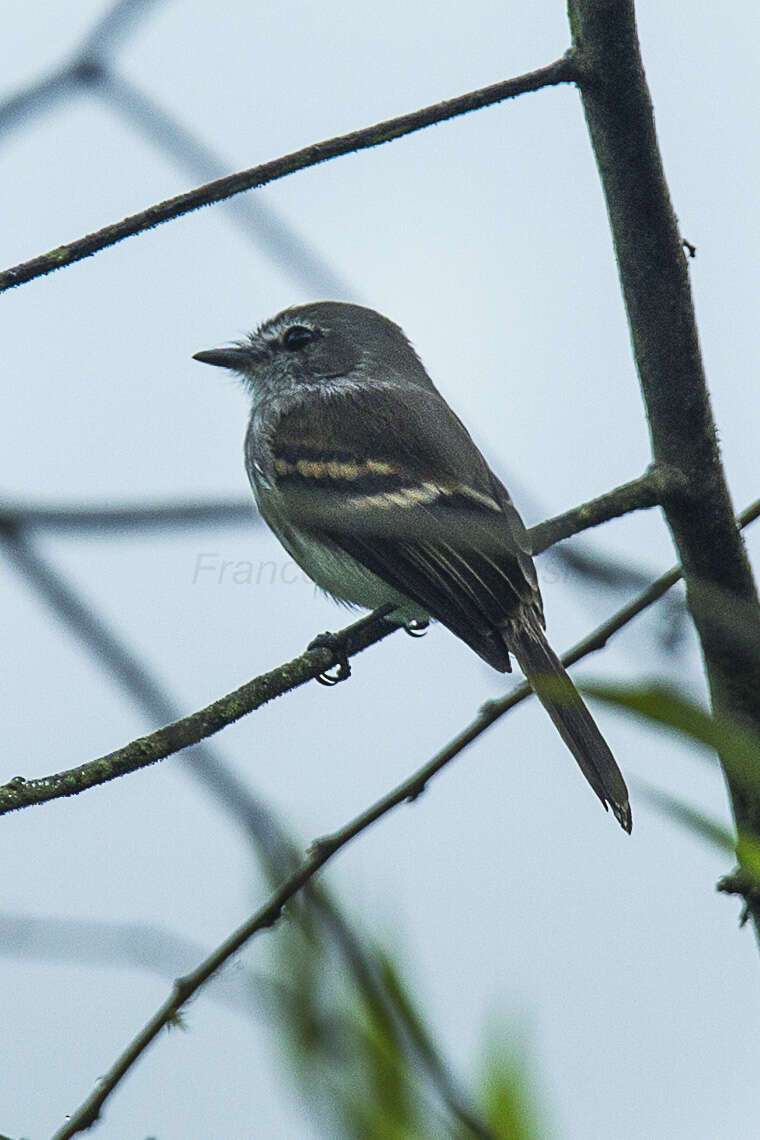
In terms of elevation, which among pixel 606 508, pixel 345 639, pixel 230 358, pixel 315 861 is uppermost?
pixel 230 358

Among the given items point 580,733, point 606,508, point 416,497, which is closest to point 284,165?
point 606,508

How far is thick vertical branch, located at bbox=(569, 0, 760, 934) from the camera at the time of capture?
9.21ft

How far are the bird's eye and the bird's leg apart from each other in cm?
197

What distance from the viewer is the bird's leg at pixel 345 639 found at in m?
4.60

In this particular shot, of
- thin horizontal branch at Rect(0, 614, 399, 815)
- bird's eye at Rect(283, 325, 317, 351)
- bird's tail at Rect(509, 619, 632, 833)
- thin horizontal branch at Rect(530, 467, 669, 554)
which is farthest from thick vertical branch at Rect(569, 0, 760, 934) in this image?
bird's eye at Rect(283, 325, 317, 351)

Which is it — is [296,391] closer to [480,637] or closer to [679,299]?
[480,637]

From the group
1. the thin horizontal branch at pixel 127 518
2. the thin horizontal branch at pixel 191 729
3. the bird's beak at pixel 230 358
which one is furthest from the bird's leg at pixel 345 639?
the thin horizontal branch at pixel 127 518

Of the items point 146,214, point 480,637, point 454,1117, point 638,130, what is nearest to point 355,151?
point 146,214

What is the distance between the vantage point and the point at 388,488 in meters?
5.09

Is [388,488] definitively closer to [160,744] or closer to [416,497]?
[416,497]

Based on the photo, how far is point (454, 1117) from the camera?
1.07 metres

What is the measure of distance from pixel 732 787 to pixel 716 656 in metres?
0.31

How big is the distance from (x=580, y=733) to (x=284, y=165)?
88.7 inches

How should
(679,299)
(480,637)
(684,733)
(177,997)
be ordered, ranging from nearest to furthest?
(684,733)
(177,997)
(679,299)
(480,637)
